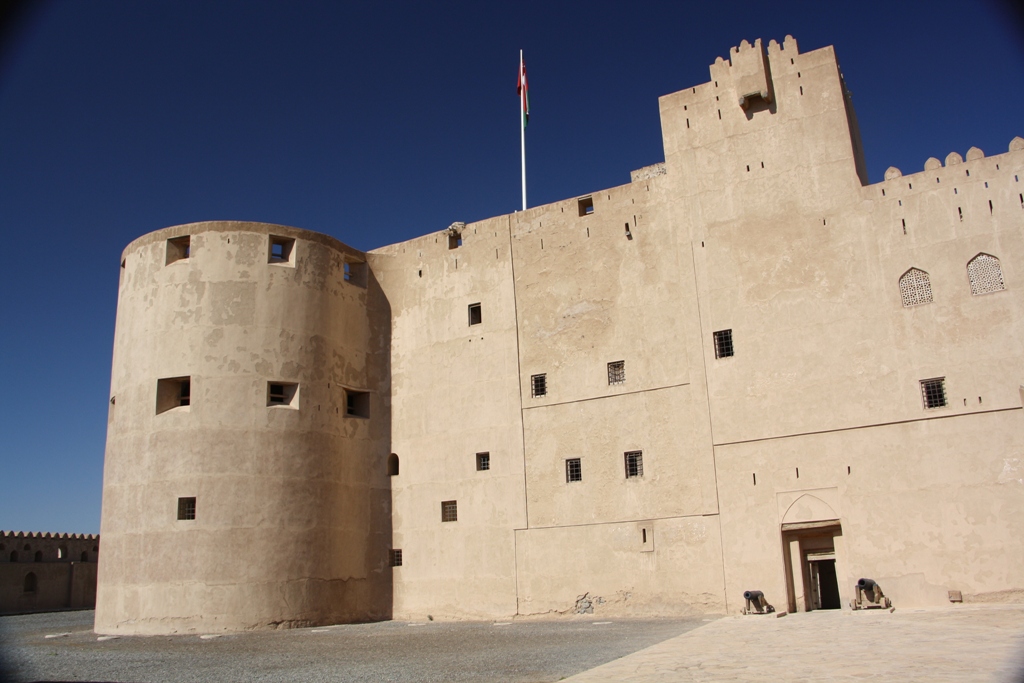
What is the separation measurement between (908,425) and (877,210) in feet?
18.4

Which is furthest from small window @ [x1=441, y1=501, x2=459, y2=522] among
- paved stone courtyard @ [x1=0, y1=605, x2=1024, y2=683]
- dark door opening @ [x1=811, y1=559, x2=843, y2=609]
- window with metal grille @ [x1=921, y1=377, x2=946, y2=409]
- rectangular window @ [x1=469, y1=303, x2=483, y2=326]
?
window with metal grille @ [x1=921, y1=377, x2=946, y2=409]

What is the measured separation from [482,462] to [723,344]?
322 inches

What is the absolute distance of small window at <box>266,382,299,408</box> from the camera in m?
Result: 24.7

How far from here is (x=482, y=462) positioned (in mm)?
25359

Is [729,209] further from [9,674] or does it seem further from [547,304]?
[9,674]

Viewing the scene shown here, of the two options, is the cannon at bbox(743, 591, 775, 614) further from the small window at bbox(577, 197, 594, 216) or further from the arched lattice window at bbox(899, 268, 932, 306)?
the small window at bbox(577, 197, 594, 216)

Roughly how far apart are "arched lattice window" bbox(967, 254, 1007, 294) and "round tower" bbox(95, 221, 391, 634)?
17.7m

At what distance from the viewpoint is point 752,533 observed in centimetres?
2094

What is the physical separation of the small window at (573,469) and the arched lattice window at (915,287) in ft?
31.9

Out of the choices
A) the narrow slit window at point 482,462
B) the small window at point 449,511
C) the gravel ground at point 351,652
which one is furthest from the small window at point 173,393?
the narrow slit window at point 482,462

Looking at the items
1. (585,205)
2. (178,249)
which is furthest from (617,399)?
(178,249)

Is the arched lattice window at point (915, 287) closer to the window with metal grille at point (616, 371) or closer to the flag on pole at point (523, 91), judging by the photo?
the window with metal grille at point (616, 371)

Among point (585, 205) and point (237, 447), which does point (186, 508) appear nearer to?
point (237, 447)

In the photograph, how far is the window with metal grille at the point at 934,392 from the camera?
64.2 feet
